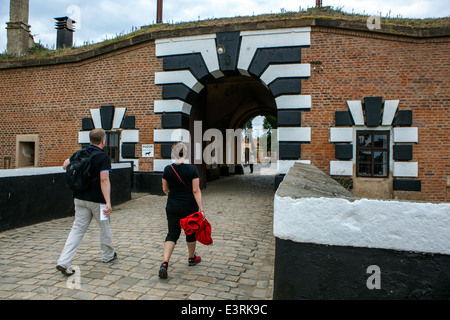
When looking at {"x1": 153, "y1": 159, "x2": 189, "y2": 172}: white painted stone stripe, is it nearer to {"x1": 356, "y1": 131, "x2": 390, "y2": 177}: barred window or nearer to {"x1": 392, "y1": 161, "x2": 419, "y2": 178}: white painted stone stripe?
{"x1": 356, "y1": 131, "x2": 390, "y2": 177}: barred window

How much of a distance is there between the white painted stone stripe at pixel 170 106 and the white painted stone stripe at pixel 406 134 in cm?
690

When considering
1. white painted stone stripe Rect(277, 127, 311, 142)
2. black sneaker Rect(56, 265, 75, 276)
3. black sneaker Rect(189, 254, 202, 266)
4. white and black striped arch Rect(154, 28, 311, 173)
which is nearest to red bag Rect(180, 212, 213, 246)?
black sneaker Rect(189, 254, 202, 266)

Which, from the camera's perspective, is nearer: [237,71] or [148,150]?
[237,71]

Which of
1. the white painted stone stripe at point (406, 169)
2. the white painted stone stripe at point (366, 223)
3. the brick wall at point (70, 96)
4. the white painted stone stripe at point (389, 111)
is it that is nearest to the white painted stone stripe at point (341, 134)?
the white painted stone stripe at point (389, 111)

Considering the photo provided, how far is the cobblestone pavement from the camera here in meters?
3.48

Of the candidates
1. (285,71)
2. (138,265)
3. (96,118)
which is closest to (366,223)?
(138,265)

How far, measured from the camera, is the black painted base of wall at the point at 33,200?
6.02m

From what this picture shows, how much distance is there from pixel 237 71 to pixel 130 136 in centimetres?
455

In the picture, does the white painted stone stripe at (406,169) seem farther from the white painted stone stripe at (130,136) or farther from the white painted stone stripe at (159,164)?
the white painted stone stripe at (130,136)

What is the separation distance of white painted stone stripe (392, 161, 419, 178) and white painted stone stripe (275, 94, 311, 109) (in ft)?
10.6

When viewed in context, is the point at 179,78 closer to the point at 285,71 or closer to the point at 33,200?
the point at 285,71

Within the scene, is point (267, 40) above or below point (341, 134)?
above

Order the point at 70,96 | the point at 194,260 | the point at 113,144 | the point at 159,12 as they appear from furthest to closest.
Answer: the point at 159,12
the point at 70,96
the point at 113,144
the point at 194,260

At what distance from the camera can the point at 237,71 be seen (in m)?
10.9
